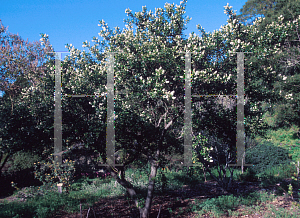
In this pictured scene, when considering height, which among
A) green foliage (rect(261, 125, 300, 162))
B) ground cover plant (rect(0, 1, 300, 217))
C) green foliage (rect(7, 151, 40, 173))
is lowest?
green foliage (rect(7, 151, 40, 173))

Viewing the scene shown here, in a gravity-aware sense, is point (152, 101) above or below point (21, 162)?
above

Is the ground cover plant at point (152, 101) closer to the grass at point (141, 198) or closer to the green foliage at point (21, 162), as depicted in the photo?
the grass at point (141, 198)

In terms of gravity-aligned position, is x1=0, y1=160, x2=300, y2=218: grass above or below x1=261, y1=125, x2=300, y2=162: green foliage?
below

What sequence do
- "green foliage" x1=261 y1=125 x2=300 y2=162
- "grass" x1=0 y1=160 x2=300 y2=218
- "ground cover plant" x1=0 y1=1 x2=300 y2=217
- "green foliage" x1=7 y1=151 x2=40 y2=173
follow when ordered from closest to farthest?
"ground cover plant" x1=0 y1=1 x2=300 y2=217, "grass" x1=0 y1=160 x2=300 y2=218, "green foliage" x1=7 y1=151 x2=40 y2=173, "green foliage" x1=261 y1=125 x2=300 y2=162

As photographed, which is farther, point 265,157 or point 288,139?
point 288,139

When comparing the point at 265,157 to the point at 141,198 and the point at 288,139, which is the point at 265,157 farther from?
the point at 141,198

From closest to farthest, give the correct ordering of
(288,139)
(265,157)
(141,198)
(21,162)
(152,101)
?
(152,101), (141,198), (265,157), (21,162), (288,139)

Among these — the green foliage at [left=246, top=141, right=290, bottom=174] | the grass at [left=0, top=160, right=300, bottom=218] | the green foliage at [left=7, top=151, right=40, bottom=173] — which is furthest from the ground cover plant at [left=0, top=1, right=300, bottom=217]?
the green foliage at [left=7, top=151, right=40, bottom=173]

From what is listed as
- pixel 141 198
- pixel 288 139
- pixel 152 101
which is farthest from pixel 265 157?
pixel 152 101

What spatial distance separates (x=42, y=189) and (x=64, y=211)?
Result: 2.92 metres

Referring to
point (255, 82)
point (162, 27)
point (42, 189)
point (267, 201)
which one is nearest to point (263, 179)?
point (267, 201)

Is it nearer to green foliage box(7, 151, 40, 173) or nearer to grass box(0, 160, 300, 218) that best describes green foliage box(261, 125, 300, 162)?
grass box(0, 160, 300, 218)

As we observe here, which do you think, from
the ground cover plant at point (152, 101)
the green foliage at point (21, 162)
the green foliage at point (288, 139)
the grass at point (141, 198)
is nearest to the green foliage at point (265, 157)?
the grass at point (141, 198)

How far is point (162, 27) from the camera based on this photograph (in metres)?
6.36
